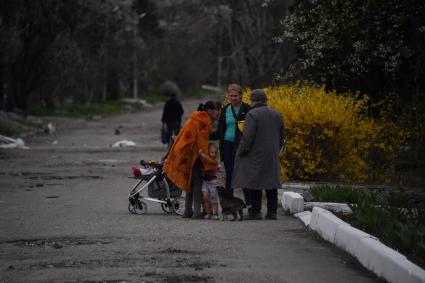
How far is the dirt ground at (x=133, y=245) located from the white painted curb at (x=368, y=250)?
12 centimetres

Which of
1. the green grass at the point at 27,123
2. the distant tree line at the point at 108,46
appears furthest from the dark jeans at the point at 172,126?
the green grass at the point at 27,123

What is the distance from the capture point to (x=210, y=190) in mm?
15555

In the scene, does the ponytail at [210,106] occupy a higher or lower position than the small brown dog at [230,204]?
higher

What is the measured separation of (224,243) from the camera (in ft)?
40.1

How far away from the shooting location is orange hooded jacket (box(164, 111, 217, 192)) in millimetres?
15500

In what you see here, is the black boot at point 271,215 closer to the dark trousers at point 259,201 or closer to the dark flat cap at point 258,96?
the dark trousers at point 259,201

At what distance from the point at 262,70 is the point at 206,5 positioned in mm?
5602

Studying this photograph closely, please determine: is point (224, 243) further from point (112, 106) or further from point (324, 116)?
point (112, 106)

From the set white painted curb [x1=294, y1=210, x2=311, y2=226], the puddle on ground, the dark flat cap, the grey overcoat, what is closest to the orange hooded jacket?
the grey overcoat

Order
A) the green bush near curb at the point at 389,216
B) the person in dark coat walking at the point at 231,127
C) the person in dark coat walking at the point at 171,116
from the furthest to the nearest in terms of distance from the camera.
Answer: the person in dark coat walking at the point at 171,116 → the person in dark coat walking at the point at 231,127 → the green bush near curb at the point at 389,216

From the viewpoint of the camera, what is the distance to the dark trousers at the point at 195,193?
15.5 meters

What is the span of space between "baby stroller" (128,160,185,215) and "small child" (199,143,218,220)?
2.11ft

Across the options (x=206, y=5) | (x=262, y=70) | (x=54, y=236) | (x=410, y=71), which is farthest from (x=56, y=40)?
(x=54, y=236)

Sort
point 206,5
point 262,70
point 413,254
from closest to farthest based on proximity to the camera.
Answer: point 413,254 < point 262,70 < point 206,5
